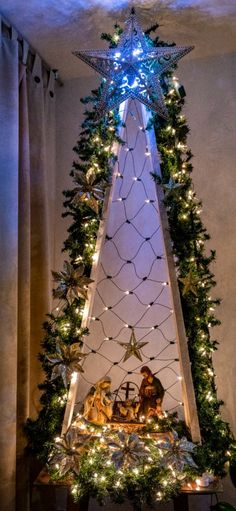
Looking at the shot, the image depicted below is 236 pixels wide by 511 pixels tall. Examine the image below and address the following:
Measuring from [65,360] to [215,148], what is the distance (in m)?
1.49

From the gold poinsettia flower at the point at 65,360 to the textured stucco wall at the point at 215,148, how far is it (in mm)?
903

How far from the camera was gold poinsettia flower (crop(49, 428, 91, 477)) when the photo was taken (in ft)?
4.84

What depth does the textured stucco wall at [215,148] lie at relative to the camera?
7.23ft

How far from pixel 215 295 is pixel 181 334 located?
705mm

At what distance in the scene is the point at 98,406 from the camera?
173cm

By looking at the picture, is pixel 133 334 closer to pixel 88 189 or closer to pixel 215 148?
pixel 88 189

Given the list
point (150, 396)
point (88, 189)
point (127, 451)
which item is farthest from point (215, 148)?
point (127, 451)

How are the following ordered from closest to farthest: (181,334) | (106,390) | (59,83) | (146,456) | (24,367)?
(146,456) < (181,334) < (106,390) < (24,367) < (59,83)

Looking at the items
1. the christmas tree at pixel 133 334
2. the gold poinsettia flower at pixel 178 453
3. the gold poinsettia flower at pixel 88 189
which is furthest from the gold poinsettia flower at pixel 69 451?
the gold poinsettia flower at pixel 88 189

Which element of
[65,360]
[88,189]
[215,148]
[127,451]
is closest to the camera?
Answer: [127,451]

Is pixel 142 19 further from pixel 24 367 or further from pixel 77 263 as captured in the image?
pixel 24 367

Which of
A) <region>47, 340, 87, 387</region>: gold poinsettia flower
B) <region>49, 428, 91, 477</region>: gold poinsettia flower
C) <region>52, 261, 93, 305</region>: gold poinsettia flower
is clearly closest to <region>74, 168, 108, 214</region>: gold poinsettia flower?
<region>52, 261, 93, 305</region>: gold poinsettia flower

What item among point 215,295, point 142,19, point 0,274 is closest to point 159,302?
point 215,295

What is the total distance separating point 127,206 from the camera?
2.36m
